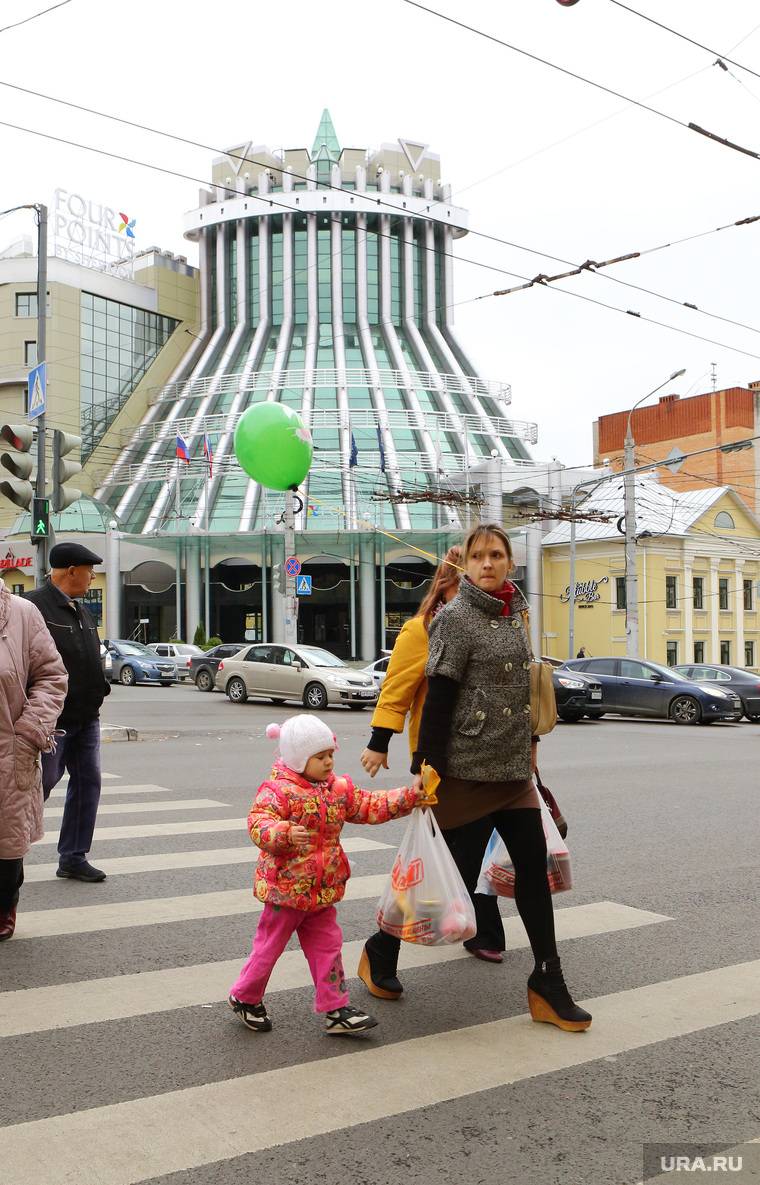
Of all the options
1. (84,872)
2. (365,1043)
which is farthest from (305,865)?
(84,872)

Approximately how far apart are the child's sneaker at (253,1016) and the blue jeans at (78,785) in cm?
269

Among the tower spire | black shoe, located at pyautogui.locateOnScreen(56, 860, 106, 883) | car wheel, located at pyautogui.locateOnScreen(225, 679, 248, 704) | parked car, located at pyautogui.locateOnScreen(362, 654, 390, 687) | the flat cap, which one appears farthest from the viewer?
the tower spire

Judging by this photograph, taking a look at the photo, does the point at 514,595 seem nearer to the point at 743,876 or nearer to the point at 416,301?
the point at 743,876

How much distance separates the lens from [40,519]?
14.5 m

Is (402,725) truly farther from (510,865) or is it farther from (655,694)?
(655,694)

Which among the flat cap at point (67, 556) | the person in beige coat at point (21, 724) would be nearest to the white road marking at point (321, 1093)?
the person in beige coat at point (21, 724)

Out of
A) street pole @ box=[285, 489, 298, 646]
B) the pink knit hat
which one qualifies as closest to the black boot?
the pink knit hat

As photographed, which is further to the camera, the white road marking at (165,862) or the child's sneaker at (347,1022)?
the white road marking at (165,862)

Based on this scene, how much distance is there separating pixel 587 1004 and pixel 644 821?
4675mm

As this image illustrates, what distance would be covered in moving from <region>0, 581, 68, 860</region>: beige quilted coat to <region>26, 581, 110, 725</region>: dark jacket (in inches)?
43.5

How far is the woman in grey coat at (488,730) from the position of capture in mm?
4219

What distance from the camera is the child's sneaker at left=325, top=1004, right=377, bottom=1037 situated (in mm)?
3943

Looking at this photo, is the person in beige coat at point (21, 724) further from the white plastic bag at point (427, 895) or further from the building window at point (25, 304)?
the building window at point (25, 304)

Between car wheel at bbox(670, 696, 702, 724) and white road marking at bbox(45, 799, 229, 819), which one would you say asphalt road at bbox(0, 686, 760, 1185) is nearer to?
white road marking at bbox(45, 799, 229, 819)
